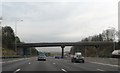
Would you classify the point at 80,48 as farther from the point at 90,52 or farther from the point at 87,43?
the point at 87,43

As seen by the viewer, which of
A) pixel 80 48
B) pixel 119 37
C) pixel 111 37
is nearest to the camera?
pixel 119 37

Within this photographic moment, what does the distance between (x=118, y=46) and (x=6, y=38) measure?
4759 cm

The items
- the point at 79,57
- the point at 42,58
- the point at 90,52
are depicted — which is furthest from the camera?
the point at 90,52

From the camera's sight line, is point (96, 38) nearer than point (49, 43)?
No

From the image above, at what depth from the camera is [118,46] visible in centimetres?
11550

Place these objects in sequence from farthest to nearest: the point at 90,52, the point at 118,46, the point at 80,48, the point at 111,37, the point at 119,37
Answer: the point at 80,48
the point at 90,52
the point at 111,37
the point at 119,37
the point at 118,46

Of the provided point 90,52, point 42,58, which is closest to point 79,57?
point 42,58

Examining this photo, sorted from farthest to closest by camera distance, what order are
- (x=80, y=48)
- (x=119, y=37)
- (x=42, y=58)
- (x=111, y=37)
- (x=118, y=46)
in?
(x=80, y=48)
(x=111, y=37)
(x=119, y=37)
(x=118, y=46)
(x=42, y=58)

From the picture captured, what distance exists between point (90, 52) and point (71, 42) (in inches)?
894

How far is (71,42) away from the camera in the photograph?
130m

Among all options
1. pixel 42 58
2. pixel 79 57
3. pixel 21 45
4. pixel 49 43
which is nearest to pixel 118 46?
pixel 49 43

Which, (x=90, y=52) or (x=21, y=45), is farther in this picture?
(x=90, y=52)

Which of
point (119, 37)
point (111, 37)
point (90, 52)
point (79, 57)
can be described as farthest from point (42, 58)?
point (90, 52)

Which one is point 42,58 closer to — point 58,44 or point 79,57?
point 79,57
